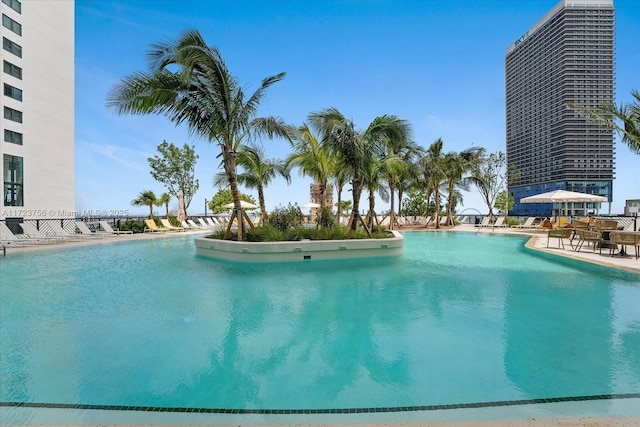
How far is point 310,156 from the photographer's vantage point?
13773 mm

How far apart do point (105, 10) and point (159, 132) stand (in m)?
13.9

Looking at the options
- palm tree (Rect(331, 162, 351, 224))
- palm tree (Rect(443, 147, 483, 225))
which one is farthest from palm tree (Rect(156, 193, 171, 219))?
palm tree (Rect(443, 147, 483, 225))

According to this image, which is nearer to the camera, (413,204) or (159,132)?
(159,132)

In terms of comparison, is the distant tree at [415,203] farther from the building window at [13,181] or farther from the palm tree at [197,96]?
the building window at [13,181]

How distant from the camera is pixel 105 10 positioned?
16.5 meters

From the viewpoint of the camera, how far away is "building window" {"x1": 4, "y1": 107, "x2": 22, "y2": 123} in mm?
23906

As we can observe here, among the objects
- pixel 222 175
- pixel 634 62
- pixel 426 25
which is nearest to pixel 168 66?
pixel 222 175

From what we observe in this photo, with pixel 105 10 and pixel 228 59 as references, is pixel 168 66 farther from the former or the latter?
pixel 105 10

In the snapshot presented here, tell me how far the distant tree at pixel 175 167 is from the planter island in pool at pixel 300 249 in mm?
21485

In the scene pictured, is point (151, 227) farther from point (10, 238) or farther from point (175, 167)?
point (175, 167)

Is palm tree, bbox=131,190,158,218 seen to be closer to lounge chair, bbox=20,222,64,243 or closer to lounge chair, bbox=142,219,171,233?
lounge chair, bbox=142,219,171,233

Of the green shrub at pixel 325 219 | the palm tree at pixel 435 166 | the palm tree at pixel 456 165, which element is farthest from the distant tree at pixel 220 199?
the green shrub at pixel 325 219

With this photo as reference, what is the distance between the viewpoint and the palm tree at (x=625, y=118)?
37.1 feet

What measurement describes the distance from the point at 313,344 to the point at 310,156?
10917 mm
